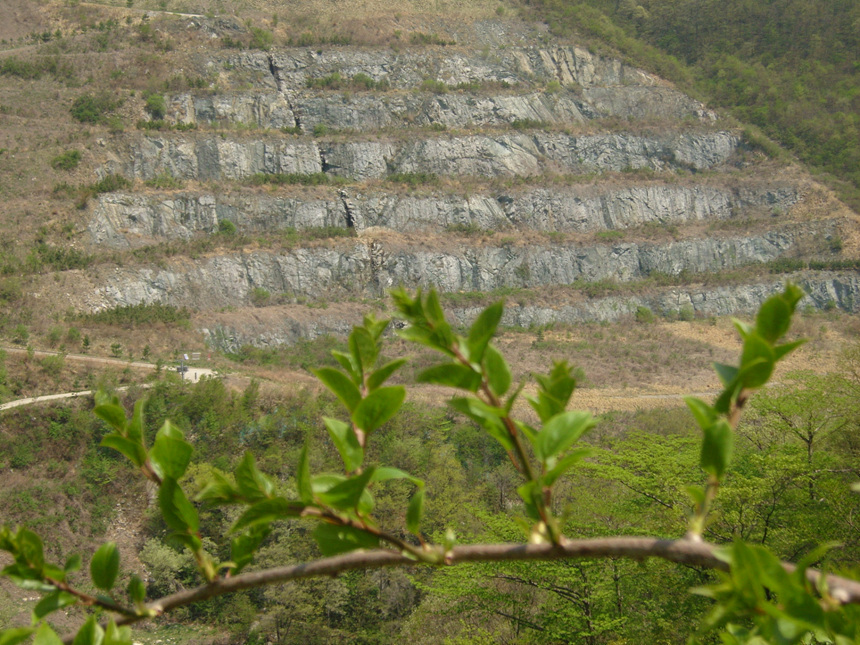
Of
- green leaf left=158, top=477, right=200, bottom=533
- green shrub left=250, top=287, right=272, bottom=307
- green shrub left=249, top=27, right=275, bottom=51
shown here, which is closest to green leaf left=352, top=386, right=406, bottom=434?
green leaf left=158, top=477, right=200, bottom=533

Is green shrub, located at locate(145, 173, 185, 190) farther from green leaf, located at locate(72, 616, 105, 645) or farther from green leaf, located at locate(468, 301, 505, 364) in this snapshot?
green leaf, located at locate(468, 301, 505, 364)

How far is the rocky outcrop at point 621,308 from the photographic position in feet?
82.0

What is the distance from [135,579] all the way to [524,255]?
30.3 metres

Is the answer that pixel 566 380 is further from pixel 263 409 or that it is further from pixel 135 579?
pixel 263 409

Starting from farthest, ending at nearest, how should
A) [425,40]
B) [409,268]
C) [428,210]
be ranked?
1. [425,40]
2. [428,210]
3. [409,268]

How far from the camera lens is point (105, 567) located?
71 cm

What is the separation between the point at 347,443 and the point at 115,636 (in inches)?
11.1

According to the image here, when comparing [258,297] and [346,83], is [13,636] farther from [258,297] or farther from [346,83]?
[346,83]

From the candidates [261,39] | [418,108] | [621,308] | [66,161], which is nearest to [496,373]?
[66,161]

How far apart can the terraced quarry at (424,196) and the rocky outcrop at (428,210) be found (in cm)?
9

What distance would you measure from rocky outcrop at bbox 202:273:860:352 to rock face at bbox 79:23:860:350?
0.29ft

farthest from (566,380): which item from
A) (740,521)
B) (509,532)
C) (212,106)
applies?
(212,106)

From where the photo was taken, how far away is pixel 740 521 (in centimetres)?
691

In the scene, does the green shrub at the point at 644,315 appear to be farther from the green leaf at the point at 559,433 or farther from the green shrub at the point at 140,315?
the green leaf at the point at 559,433
